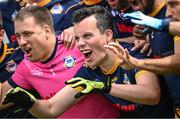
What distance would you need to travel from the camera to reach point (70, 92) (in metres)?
3.84

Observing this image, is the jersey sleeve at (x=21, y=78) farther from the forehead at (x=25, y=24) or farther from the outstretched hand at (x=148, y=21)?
the outstretched hand at (x=148, y=21)

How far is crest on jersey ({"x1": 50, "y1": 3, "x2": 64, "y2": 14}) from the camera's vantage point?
495cm

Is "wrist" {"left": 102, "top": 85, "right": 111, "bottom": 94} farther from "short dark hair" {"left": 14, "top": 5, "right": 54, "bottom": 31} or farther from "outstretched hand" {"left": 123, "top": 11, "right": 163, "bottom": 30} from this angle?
"short dark hair" {"left": 14, "top": 5, "right": 54, "bottom": 31}

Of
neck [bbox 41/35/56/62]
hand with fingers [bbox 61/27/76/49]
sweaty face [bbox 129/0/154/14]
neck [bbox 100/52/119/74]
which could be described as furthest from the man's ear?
neck [bbox 41/35/56/62]

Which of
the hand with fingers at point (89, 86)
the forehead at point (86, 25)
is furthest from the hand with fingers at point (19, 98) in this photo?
Result: the forehead at point (86, 25)

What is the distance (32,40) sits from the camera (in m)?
4.14

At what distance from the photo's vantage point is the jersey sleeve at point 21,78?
4250 mm

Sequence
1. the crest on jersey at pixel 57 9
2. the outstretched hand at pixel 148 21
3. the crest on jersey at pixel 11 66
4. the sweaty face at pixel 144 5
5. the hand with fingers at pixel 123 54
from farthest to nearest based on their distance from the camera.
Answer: the crest on jersey at pixel 57 9
the crest on jersey at pixel 11 66
the sweaty face at pixel 144 5
the hand with fingers at pixel 123 54
the outstretched hand at pixel 148 21

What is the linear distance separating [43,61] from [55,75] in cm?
16

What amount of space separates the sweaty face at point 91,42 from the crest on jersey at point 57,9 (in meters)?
1.17

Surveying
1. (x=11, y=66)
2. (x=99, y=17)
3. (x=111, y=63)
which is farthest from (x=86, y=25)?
(x=11, y=66)

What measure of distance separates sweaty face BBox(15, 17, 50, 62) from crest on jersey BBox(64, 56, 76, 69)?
6.2 inches

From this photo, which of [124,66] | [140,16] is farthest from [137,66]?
[140,16]

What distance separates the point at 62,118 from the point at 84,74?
19.4 inches
